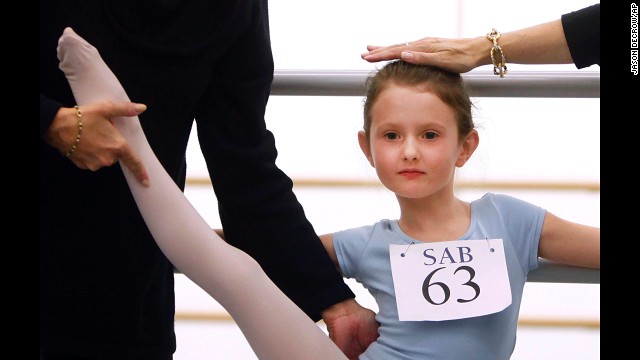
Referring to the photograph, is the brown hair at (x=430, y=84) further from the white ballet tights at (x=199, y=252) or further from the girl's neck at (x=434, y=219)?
the white ballet tights at (x=199, y=252)

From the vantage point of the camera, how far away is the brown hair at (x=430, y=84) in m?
1.26

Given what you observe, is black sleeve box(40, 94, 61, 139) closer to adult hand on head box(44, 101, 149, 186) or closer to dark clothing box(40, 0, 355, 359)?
adult hand on head box(44, 101, 149, 186)

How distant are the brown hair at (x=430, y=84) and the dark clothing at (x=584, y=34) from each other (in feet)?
0.54

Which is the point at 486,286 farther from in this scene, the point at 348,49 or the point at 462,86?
the point at 348,49

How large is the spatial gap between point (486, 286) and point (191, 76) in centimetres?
49

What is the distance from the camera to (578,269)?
4.11ft

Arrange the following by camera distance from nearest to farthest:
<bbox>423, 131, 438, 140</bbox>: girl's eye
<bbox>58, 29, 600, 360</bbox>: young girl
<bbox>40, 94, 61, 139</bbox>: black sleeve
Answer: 1. <bbox>40, 94, 61, 139</bbox>: black sleeve
2. <bbox>58, 29, 600, 360</bbox>: young girl
3. <bbox>423, 131, 438, 140</bbox>: girl's eye

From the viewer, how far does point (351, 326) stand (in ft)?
4.23

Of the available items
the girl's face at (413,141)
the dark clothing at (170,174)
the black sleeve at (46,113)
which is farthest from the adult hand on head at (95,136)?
the girl's face at (413,141)

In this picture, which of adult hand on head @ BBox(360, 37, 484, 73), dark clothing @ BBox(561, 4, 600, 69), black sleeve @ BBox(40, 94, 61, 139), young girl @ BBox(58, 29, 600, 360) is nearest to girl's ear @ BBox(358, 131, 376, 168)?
young girl @ BBox(58, 29, 600, 360)

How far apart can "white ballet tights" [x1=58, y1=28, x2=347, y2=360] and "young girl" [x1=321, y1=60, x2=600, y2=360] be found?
125 mm

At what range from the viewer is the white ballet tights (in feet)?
3.58

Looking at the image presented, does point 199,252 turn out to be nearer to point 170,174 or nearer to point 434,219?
point 170,174

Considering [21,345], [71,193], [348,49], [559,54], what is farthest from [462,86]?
[348,49]
